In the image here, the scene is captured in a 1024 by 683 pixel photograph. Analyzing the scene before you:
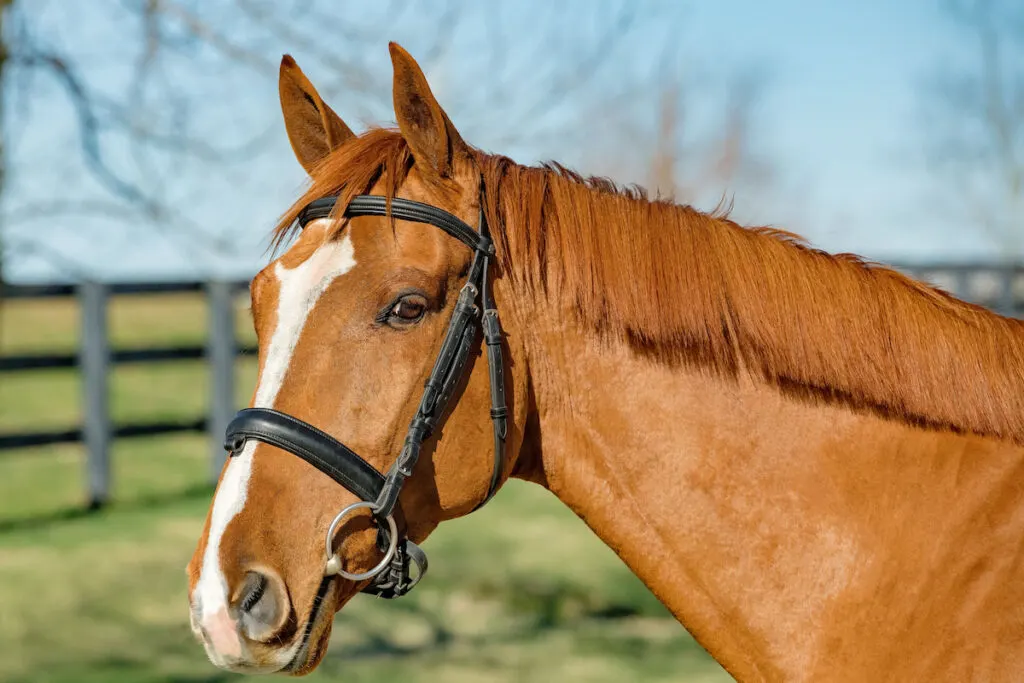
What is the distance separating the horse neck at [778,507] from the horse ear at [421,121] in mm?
413

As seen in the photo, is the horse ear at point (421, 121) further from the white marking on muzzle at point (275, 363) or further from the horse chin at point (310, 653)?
the horse chin at point (310, 653)

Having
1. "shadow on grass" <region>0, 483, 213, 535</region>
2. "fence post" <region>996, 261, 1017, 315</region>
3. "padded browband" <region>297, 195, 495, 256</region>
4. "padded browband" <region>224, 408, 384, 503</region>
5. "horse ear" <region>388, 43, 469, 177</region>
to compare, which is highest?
"fence post" <region>996, 261, 1017, 315</region>

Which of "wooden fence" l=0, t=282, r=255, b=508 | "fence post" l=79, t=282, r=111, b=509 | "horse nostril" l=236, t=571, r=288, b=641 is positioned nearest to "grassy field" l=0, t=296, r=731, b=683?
"fence post" l=79, t=282, r=111, b=509

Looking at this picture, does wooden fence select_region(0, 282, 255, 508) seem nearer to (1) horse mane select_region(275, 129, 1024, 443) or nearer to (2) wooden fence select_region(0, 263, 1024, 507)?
(2) wooden fence select_region(0, 263, 1024, 507)

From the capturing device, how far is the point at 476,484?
205cm

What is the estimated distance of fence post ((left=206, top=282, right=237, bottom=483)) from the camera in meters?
9.73

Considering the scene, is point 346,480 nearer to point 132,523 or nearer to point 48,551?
point 48,551

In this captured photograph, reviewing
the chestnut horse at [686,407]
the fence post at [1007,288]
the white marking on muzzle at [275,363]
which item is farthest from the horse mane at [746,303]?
the fence post at [1007,288]

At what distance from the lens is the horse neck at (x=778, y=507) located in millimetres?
1926

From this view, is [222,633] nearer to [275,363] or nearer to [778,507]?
[275,363]

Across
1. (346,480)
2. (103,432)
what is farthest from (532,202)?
(103,432)

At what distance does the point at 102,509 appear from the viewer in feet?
28.4

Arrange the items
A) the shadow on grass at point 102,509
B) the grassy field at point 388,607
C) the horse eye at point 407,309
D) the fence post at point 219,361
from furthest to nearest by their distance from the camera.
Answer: the fence post at point 219,361, the shadow on grass at point 102,509, the grassy field at point 388,607, the horse eye at point 407,309

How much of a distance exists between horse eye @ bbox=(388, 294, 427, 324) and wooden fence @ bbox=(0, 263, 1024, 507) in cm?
712
